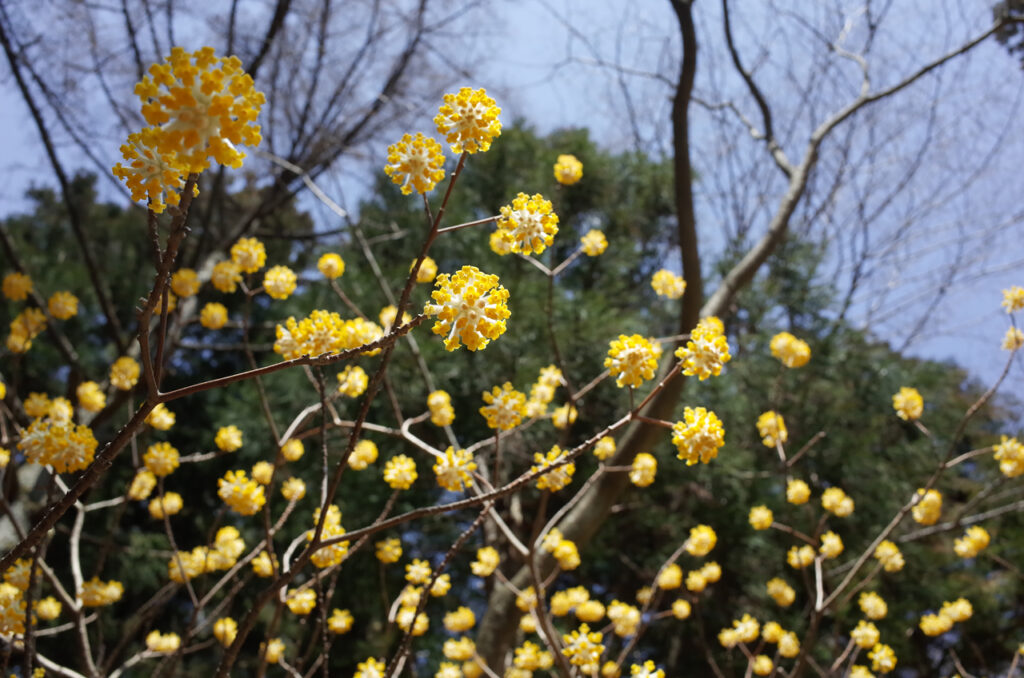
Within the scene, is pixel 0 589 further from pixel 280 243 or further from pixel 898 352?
pixel 898 352

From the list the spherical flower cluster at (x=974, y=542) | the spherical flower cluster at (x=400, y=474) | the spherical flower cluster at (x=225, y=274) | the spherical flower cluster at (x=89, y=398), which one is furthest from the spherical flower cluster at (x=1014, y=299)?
the spherical flower cluster at (x=89, y=398)

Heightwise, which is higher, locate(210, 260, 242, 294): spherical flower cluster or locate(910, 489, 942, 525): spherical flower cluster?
locate(210, 260, 242, 294): spherical flower cluster

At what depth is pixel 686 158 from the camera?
2.61 meters

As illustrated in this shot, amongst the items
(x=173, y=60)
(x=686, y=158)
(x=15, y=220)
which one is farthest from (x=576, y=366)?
(x=15, y=220)

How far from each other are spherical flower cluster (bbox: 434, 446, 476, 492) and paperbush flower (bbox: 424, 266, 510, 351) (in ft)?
2.17

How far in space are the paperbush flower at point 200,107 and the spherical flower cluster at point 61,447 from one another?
792 millimetres

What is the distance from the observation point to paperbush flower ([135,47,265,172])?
0.65 m

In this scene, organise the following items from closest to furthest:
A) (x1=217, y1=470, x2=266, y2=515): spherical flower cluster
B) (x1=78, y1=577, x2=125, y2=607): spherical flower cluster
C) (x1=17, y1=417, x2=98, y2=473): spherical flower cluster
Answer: (x1=17, y1=417, x2=98, y2=473): spherical flower cluster
(x1=217, y1=470, x2=266, y2=515): spherical flower cluster
(x1=78, y1=577, x2=125, y2=607): spherical flower cluster

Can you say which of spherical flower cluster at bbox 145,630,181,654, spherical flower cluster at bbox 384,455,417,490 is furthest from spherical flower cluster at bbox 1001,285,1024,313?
spherical flower cluster at bbox 145,630,181,654

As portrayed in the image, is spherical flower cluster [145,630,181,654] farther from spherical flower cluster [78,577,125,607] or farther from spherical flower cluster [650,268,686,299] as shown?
spherical flower cluster [650,268,686,299]

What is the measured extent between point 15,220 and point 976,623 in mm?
7750

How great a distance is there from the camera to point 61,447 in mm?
1193

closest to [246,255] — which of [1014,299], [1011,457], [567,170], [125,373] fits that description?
[125,373]

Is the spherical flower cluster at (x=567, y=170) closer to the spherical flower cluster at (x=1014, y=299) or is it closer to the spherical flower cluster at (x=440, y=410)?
the spherical flower cluster at (x=440, y=410)
